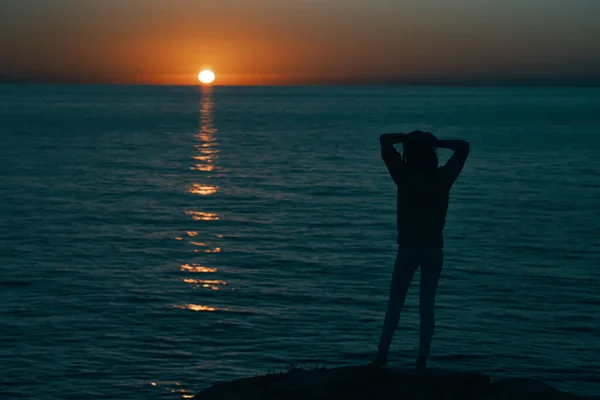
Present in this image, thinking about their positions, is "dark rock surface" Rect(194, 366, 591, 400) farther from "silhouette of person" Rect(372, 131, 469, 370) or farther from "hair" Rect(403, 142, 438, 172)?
"hair" Rect(403, 142, 438, 172)

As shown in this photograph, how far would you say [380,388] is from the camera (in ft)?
29.0

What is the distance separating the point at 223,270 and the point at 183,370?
8.59 meters

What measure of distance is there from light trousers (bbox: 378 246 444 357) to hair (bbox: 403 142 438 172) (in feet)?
2.81

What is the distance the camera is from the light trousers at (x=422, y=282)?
29.6 ft

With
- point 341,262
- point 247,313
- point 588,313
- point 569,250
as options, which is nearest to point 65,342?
point 247,313

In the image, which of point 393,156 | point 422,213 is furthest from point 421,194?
point 393,156

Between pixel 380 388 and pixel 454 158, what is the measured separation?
2.56 m

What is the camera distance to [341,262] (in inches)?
992

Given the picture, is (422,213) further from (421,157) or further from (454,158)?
(454,158)

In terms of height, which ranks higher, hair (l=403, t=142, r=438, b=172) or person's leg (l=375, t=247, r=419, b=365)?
hair (l=403, t=142, r=438, b=172)

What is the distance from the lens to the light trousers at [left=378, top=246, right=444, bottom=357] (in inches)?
356

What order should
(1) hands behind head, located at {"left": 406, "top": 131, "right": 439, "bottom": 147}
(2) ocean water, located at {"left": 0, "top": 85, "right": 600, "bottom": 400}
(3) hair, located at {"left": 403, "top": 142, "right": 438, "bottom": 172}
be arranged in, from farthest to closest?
(2) ocean water, located at {"left": 0, "top": 85, "right": 600, "bottom": 400}
(3) hair, located at {"left": 403, "top": 142, "right": 438, "bottom": 172}
(1) hands behind head, located at {"left": 406, "top": 131, "right": 439, "bottom": 147}

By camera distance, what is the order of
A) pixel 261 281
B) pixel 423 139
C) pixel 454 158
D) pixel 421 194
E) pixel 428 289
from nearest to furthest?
1. pixel 423 139
2. pixel 421 194
3. pixel 454 158
4. pixel 428 289
5. pixel 261 281

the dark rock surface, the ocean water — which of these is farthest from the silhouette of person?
the ocean water
